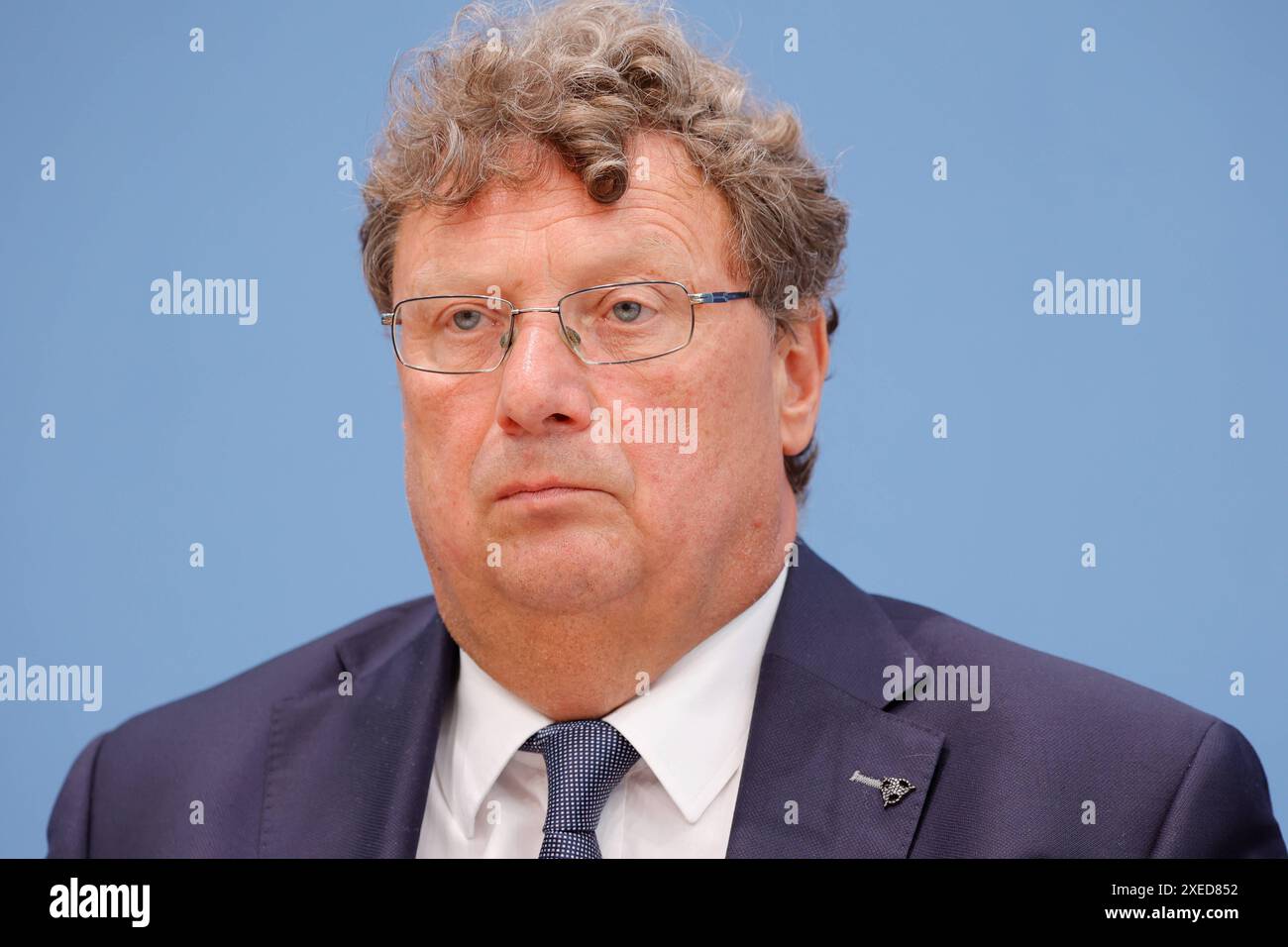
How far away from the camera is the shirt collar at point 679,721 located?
270cm

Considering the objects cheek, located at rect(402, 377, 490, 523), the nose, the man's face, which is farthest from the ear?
cheek, located at rect(402, 377, 490, 523)

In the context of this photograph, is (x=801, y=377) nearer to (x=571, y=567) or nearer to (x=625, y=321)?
(x=625, y=321)

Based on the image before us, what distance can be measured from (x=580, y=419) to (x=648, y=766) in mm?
646

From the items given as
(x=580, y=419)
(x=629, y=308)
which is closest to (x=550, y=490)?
(x=580, y=419)

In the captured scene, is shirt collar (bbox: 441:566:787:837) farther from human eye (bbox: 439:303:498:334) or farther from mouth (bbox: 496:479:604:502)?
human eye (bbox: 439:303:498:334)

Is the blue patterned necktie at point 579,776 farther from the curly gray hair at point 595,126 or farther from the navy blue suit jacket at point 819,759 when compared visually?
the curly gray hair at point 595,126

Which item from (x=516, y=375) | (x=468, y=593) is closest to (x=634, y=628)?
(x=468, y=593)

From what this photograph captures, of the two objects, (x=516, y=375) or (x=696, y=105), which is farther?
(x=696, y=105)

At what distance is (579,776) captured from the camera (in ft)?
8.77
